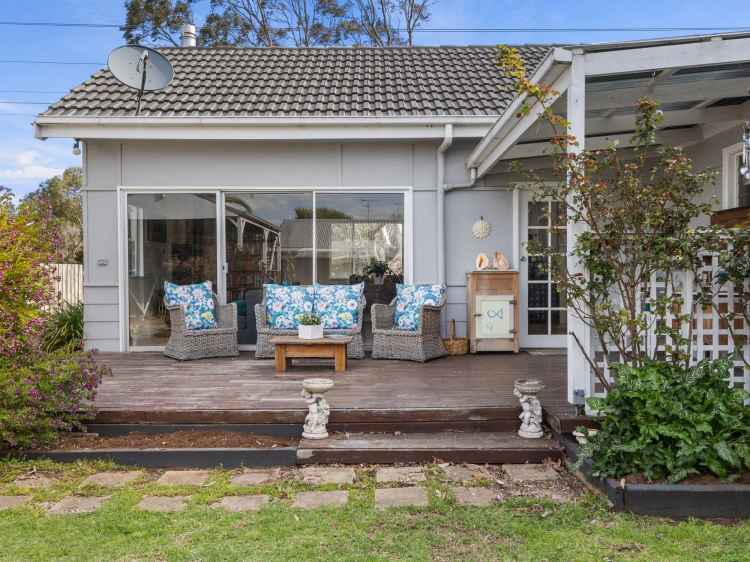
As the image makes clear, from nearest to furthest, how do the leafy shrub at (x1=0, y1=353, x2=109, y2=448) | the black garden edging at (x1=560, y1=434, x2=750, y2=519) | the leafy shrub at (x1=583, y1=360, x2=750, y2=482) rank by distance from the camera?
the black garden edging at (x1=560, y1=434, x2=750, y2=519) → the leafy shrub at (x1=583, y1=360, x2=750, y2=482) → the leafy shrub at (x1=0, y1=353, x2=109, y2=448)

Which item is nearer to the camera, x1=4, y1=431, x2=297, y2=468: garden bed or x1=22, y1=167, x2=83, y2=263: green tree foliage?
x1=4, y1=431, x2=297, y2=468: garden bed

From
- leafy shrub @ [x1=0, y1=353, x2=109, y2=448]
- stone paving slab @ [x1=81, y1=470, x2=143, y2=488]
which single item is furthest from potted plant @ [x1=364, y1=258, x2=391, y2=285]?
stone paving slab @ [x1=81, y1=470, x2=143, y2=488]

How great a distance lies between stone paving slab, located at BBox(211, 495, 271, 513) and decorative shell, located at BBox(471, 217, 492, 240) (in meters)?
4.55

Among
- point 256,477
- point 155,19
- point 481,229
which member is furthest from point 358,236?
point 155,19

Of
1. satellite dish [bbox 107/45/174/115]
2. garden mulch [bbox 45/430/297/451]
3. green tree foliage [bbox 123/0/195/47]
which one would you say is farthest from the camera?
green tree foliage [bbox 123/0/195/47]

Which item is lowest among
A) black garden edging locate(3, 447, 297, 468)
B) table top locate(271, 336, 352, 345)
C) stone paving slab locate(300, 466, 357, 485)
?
stone paving slab locate(300, 466, 357, 485)

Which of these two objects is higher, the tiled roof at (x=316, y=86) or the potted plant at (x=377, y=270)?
the tiled roof at (x=316, y=86)

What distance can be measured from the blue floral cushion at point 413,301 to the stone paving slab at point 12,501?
389cm

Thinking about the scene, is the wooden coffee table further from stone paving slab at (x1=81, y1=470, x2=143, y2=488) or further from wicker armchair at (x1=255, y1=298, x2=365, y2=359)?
stone paving slab at (x1=81, y1=470, x2=143, y2=488)

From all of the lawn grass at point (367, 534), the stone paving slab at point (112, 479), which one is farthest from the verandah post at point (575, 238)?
the stone paving slab at point (112, 479)

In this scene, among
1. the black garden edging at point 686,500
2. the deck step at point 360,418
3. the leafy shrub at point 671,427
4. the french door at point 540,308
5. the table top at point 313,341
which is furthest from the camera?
the french door at point 540,308

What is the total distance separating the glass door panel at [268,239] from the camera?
7.03m

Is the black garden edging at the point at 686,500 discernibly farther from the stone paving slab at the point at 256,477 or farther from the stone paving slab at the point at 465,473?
the stone paving slab at the point at 256,477

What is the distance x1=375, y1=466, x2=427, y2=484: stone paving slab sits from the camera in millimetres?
3529
